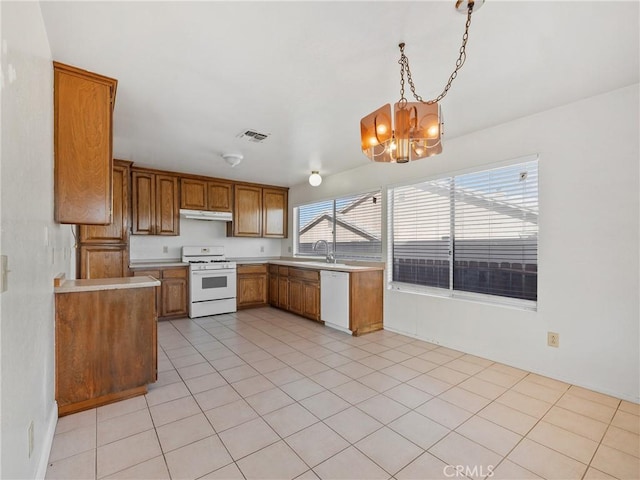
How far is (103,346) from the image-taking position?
2250mm

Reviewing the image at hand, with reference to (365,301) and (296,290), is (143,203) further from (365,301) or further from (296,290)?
(365,301)

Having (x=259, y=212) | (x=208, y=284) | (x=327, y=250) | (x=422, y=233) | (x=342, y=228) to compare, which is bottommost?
(x=208, y=284)

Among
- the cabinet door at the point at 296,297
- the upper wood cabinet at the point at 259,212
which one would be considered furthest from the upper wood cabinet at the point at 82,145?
the upper wood cabinet at the point at 259,212

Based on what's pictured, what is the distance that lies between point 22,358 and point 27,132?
0.94 m

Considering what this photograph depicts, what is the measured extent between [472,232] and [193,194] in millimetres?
4292

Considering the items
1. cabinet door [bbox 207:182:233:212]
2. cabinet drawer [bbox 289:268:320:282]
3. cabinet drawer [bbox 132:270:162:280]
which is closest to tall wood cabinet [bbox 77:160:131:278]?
cabinet drawer [bbox 132:270:162:280]

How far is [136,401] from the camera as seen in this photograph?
2.30 meters

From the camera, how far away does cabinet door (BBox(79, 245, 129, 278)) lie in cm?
406

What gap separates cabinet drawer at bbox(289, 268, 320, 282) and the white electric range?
3.41 feet

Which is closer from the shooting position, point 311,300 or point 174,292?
point 311,300

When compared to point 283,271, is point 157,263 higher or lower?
higher

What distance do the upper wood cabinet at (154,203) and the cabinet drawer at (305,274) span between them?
2.00 meters

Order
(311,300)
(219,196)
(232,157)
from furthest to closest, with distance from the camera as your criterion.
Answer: (219,196)
(311,300)
(232,157)

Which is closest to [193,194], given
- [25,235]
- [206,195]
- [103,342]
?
[206,195]
